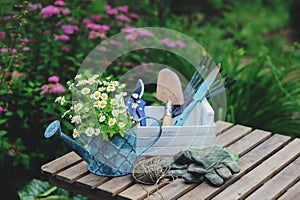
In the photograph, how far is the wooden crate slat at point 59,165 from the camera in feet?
6.69

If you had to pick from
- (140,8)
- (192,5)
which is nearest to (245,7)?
(192,5)

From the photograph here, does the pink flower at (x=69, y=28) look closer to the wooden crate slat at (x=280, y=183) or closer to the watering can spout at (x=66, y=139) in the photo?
the watering can spout at (x=66, y=139)

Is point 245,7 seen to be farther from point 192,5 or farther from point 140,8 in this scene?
point 140,8

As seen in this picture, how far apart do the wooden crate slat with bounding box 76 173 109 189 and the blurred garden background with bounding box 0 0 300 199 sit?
572 mm

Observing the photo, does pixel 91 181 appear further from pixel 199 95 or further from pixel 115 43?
pixel 115 43

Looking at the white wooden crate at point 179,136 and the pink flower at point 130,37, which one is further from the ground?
the pink flower at point 130,37

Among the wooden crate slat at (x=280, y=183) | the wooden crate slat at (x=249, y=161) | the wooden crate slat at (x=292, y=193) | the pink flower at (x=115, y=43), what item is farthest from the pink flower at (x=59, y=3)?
the wooden crate slat at (x=292, y=193)

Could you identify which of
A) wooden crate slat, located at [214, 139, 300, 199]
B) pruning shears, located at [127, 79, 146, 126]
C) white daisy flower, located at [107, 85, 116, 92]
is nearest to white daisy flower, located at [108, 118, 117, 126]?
white daisy flower, located at [107, 85, 116, 92]

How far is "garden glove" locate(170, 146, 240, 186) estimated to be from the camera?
1928 mm

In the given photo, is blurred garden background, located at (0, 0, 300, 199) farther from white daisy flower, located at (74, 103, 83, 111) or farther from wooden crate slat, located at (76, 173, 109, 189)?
white daisy flower, located at (74, 103, 83, 111)

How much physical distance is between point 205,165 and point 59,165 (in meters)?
0.59

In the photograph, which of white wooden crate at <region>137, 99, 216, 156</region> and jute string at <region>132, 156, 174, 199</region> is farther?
white wooden crate at <region>137, 99, 216, 156</region>

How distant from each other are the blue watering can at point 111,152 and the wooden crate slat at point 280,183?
420 millimetres

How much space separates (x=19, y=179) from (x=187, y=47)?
1478mm
